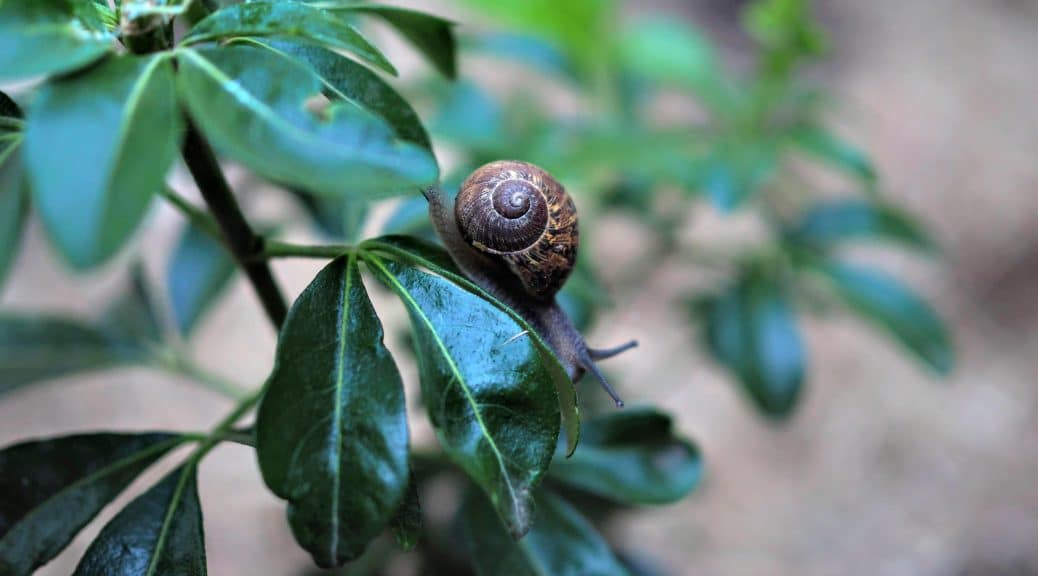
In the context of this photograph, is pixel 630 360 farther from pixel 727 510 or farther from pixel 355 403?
pixel 355 403

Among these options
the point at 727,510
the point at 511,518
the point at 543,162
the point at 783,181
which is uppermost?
the point at 511,518

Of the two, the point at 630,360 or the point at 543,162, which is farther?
the point at 630,360

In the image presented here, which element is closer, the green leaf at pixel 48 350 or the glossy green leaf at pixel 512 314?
the glossy green leaf at pixel 512 314

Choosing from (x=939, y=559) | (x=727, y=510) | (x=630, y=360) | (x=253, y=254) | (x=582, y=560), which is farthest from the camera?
(x=630, y=360)

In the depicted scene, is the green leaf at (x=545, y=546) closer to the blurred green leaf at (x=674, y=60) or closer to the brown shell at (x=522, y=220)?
the brown shell at (x=522, y=220)

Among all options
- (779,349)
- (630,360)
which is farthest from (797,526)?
(779,349)

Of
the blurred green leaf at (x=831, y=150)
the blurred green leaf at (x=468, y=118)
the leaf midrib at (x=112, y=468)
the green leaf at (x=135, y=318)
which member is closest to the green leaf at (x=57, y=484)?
the leaf midrib at (x=112, y=468)
